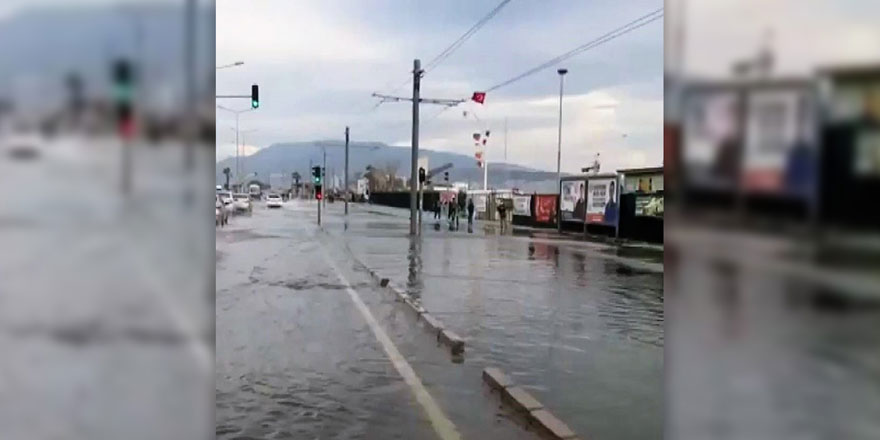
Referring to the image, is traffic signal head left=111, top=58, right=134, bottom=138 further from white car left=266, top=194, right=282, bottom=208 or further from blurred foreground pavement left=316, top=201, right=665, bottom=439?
white car left=266, top=194, right=282, bottom=208

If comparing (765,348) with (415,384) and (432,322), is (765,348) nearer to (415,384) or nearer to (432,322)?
(415,384)

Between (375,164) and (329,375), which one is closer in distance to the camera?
(329,375)

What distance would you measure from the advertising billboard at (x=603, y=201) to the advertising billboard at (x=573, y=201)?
51 cm

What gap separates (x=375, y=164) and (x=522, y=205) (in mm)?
72761

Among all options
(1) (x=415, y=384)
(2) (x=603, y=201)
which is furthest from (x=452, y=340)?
(2) (x=603, y=201)

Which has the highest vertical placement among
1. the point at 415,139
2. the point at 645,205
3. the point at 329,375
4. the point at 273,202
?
the point at 415,139

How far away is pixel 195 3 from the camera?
2121mm

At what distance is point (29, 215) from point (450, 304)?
740 cm

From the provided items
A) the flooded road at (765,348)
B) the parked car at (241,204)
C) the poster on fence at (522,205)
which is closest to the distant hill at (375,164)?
the parked car at (241,204)

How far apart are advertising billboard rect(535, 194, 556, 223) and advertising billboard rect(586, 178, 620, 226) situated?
4987 mm

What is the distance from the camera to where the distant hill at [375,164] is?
156 feet

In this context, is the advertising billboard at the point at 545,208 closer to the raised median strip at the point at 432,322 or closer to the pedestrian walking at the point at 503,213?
the pedestrian walking at the point at 503,213

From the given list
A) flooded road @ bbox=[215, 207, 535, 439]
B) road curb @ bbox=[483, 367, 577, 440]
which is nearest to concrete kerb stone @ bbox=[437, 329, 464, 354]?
flooded road @ bbox=[215, 207, 535, 439]

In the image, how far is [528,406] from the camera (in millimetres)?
5273
